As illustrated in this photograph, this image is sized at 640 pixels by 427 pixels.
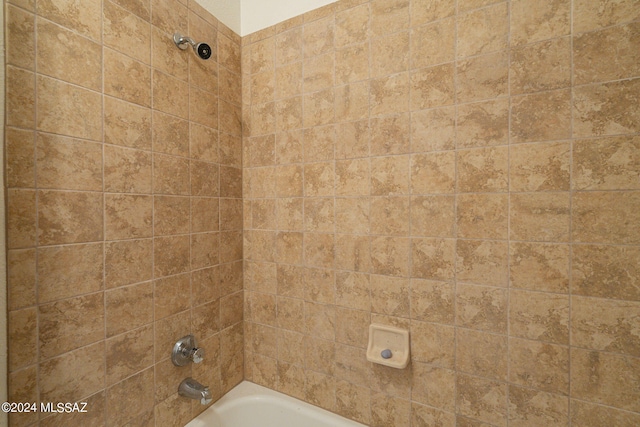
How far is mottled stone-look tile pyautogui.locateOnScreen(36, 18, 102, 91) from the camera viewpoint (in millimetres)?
735

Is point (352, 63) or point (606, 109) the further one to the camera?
point (352, 63)

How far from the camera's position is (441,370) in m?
0.99

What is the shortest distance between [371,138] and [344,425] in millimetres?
1200

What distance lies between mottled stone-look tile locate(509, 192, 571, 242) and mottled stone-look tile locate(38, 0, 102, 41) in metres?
1.43

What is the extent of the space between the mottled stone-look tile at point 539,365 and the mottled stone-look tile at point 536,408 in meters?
0.02

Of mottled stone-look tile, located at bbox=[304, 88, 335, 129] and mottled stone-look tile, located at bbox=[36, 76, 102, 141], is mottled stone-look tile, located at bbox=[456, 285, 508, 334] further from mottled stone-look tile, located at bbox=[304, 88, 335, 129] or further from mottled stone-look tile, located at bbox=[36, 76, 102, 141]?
mottled stone-look tile, located at bbox=[36, 76, 102, 141]

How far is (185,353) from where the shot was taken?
1.09 m

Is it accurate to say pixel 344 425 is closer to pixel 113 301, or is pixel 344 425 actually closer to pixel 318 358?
pixel 318 358

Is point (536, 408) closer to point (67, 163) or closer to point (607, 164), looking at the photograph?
point (607, 164)

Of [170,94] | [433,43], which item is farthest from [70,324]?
[433,43]

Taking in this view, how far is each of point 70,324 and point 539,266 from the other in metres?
1.44

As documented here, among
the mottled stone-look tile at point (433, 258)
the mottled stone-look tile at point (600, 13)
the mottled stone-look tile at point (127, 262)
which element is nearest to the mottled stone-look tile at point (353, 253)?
the mottled stone-look tile at point (433, 258)

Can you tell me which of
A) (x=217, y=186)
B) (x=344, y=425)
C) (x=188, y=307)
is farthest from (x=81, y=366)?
(x=344, y=425)

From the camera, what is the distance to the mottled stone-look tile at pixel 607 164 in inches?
29.6
